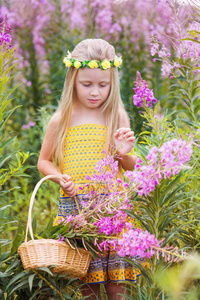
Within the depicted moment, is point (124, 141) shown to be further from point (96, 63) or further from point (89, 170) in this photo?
point (96, 63)

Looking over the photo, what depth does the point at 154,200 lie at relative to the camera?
182cm

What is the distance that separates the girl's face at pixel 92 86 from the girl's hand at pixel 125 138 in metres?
0.27

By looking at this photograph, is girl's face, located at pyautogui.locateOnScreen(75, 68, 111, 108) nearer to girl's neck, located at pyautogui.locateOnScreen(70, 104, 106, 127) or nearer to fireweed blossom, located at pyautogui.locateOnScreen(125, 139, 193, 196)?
girl's neck, located at pyautogui.locateOnScreen(70, 104, 106, 127)

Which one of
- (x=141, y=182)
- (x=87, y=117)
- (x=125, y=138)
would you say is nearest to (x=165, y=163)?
(x=141, y=182)

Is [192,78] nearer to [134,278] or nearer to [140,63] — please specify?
[134,278]

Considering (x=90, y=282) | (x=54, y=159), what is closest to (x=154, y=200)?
(x=90, y=282)

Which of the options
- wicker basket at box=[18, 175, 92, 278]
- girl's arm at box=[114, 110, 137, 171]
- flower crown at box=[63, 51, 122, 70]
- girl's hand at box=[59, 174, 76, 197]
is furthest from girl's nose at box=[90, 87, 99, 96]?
wicker basket at box=[18, 175, 92, 278]

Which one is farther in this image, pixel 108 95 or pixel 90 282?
pixel 108 95

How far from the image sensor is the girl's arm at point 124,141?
2.13 meters

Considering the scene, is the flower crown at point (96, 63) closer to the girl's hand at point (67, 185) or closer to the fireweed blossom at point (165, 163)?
the girl's hand at point (67, 185)

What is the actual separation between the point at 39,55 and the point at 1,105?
354cm

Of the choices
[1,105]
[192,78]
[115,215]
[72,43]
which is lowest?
[115,215]

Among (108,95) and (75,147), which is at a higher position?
(108,95)

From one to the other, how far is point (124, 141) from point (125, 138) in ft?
0.40
